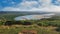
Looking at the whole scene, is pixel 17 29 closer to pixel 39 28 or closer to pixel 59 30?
pixel 39 28

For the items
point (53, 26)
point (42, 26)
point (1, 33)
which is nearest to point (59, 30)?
point (53, 26)

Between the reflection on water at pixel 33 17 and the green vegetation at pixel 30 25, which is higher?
the reflection on water at pixel 33 17

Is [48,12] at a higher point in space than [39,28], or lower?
higher

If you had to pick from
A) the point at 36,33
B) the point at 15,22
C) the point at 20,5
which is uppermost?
the point at 20,5

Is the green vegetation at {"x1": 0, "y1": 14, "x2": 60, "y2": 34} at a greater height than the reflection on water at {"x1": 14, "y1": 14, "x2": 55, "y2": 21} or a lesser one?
lesser

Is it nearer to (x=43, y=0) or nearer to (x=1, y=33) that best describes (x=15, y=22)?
(x=1, y=33)

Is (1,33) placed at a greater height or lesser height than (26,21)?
lesser

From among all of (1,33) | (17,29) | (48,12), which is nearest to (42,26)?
(48,12)

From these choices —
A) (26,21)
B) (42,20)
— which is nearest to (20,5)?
(26,21)
